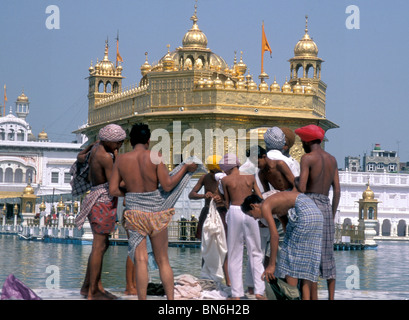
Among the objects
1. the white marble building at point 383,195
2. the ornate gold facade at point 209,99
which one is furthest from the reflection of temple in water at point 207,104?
the white marble building at point 383,195

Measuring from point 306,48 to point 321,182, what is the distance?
27477 millimetres

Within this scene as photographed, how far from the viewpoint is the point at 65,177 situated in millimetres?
75000

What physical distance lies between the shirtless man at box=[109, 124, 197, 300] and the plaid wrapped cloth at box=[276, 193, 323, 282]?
3.70ft

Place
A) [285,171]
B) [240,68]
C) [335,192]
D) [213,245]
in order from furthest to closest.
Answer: [240,68], [213,245], [285,171], [335,192]

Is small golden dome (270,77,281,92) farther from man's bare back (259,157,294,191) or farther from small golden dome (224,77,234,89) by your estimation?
man's bare back (259,157,294,191)

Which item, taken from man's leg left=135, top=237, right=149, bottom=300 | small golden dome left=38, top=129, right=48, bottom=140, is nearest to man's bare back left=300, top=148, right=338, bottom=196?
man's leg left=135, top=237, right=149, bottom=300

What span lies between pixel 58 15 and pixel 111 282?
4.29m

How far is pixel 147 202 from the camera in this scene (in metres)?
8.36

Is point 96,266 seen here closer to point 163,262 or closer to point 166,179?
point 163,262

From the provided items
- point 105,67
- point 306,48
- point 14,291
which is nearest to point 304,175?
point 14,291

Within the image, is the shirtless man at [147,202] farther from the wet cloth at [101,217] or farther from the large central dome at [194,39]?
the large central dome at [194,39]

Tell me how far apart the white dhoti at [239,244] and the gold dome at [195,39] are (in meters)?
23.6

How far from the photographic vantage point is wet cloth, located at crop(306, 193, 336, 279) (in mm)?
8258
